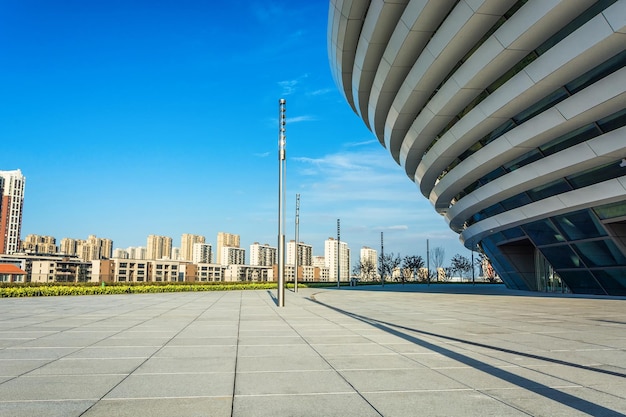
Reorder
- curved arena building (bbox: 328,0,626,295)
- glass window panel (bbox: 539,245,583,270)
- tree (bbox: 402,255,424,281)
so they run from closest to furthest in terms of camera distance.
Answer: curved arena building (bbox: 328,0,626,295), glass window panel (bbox: 539,245,583,270), tree (bbox: 402,255,424,281)

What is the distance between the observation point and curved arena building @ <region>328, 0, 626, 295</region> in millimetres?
17250

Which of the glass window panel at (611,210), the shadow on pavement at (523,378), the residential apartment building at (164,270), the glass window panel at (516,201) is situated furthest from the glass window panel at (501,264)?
the residential apartment building at (164,270)

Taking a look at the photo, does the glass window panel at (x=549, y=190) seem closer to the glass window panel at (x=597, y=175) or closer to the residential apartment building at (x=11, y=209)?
the glass window panel at (x=597, y=175)

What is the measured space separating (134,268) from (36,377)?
454 feet

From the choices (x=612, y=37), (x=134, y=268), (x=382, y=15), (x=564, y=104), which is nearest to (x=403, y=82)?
(x=382, y=15)

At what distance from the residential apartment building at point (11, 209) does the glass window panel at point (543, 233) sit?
163310 mm

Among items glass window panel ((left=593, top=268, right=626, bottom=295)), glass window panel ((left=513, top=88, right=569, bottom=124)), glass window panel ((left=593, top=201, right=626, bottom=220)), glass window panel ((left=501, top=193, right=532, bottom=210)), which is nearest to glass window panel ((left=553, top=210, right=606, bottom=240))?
glass window panel ((left=593, top=201, right=626, bottom=220))

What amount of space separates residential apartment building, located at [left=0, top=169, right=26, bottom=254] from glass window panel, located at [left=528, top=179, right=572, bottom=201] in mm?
164473

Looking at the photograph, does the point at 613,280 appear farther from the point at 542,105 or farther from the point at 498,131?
the point at 542,105

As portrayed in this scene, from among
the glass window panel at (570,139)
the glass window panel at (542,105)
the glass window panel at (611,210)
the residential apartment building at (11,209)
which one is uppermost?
the residential apartment building at (11,209)

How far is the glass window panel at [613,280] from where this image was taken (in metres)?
24.8

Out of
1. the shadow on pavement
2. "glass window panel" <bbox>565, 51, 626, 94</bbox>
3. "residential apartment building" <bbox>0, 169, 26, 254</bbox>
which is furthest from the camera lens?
"residential apartment building" <bbox>0, 169, 26, 254</bbox>

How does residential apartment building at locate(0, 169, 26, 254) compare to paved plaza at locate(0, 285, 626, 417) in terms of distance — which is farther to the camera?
residential apartment building at locate(0, 169, 26, 254)

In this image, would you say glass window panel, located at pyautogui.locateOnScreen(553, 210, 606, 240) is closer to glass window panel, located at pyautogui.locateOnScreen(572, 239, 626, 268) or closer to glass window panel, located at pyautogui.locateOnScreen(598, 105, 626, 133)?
glass window panel, located at pyautogui.locateOnScreen(572, 239, 626, 268)
